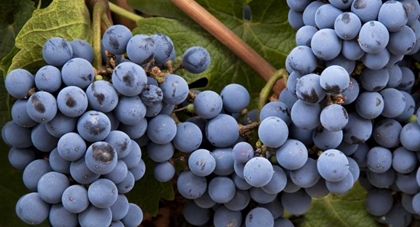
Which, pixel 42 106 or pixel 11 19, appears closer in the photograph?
pixel 42 106

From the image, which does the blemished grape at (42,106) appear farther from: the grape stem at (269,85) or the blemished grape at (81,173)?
the grape stem at (269,85)

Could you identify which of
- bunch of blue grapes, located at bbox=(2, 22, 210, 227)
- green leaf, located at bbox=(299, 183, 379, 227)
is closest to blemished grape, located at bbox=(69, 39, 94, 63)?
bunch of blue grapes, located at bbox=(2, 22, 210, 227)

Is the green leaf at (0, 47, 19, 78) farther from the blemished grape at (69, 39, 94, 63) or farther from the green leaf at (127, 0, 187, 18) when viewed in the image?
the green leaf at (127, 0, 187, 18)

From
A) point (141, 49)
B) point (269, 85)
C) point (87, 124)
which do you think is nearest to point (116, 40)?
point (141, 49)

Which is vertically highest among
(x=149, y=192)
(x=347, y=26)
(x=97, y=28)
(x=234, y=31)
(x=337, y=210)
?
(x=347, y=26)

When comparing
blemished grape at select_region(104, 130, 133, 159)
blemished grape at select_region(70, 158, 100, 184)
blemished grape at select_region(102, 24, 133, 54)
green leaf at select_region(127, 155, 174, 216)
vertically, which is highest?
blemished grape at select_region(102, 24, 133, 54)

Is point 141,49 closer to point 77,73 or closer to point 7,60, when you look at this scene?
point 77,73
